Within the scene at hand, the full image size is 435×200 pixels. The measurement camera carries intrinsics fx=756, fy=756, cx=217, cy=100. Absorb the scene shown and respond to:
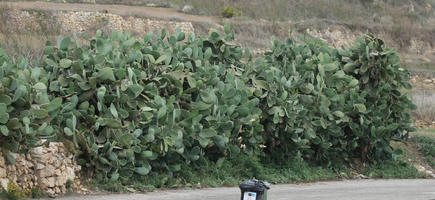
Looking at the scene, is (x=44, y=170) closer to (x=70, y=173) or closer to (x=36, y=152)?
(x=36, y=152)

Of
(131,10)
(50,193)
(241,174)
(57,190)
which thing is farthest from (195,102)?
(131,10)

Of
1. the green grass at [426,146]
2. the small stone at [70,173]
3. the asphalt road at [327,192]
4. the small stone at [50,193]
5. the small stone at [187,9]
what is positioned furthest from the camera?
the small stone at [187,9]

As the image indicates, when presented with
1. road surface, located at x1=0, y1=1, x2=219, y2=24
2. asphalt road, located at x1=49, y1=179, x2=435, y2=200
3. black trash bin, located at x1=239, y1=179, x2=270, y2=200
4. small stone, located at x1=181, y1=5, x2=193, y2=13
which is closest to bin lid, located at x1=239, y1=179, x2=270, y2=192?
black trash bin, located at x1=239, y1=179, x2=270, y2=200

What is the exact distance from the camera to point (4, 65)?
10836mm

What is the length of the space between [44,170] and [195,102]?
3418mm

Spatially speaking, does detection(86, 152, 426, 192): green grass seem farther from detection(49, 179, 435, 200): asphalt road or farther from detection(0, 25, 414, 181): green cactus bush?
detection(49, 179, 435, 200): asphalt road

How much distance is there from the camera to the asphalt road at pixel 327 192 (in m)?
12.2

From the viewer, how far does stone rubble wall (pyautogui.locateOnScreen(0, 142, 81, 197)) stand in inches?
429

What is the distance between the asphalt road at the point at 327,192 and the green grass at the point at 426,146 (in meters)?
2.60

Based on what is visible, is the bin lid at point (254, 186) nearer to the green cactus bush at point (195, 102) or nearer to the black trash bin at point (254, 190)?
the black trash bin at point (254, 190)

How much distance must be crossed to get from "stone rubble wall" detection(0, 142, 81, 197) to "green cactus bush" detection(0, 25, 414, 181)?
246mm

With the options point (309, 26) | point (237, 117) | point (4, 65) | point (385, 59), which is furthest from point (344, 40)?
point (4, 65)

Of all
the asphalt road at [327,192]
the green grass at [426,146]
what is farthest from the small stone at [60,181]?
the green grass at [426,146]

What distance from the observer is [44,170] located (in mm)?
11320
